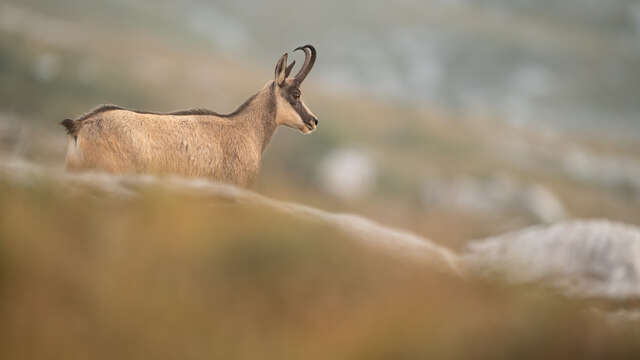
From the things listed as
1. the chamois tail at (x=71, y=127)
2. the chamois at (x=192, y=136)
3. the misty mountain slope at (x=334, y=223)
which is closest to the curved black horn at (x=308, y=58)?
the chamois at (x=192, y=136)

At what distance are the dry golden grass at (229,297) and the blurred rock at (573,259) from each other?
73cm

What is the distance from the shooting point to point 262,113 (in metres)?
14.9

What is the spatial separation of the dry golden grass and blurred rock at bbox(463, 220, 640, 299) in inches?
28.7

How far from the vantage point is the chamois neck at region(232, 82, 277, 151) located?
48.4ft

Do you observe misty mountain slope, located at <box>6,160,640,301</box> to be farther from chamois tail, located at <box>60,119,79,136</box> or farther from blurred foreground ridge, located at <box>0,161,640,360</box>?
chamois tail, located at <box>60,119,79,136</box>

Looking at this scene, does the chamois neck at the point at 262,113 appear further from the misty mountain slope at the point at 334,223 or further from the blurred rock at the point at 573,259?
the misty mountain slope at the point at 334,223

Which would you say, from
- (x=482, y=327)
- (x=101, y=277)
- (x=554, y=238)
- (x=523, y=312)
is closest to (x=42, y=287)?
(x=101, y=277)

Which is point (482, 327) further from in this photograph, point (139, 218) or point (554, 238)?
point (554, 238)

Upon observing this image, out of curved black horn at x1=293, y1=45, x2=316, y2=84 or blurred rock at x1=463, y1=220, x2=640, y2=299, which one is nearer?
blurred rock at x1=463, y1=220, x2=640, y2=299

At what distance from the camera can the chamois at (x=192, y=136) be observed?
11.5m

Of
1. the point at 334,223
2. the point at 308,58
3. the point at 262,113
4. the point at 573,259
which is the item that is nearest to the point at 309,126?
the point at 262,113

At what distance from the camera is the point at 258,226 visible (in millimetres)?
5781

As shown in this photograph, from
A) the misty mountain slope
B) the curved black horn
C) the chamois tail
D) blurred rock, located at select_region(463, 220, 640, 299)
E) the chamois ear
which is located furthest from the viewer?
the chamois ear

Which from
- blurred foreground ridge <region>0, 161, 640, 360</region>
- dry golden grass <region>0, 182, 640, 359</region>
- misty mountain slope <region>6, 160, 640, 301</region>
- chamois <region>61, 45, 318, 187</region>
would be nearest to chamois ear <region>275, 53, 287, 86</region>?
chamois <region>61, 45, 318, 187</region>
